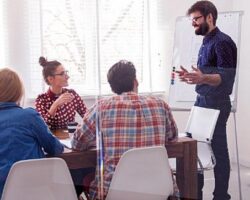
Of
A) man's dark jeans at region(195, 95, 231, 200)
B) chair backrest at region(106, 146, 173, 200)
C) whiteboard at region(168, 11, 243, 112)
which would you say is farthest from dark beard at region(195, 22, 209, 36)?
chair backrest at region(106, 146, 173, 200)

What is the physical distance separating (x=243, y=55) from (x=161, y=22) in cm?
79

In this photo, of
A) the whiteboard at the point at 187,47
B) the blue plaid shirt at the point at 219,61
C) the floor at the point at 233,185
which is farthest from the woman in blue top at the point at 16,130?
the whiteboard at the point at 187,47

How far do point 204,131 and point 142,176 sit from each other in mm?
968

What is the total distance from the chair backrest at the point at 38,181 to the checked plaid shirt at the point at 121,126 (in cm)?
21

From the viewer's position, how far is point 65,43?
3393mm

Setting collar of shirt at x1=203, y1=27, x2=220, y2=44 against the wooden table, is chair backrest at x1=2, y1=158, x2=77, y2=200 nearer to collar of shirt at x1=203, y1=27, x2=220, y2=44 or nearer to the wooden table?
the wooden table

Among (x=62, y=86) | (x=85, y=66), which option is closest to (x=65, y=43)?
(x=85, y=66)

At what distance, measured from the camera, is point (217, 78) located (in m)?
2.55

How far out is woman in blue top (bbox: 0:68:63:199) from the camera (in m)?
1.58

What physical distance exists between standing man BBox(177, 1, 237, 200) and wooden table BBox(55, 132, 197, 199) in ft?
1.30

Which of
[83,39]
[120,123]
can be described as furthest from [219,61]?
[83,39]

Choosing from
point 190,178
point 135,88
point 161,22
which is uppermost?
point 161,22

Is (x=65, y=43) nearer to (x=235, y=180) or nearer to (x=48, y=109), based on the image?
(x=48, y=109)

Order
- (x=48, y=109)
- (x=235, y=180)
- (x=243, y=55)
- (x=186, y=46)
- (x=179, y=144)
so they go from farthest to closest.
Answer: (x=243, y=55), (x=186, y=46), (x=235, y=180), (x=48, y=109), (x=179, y=144)
